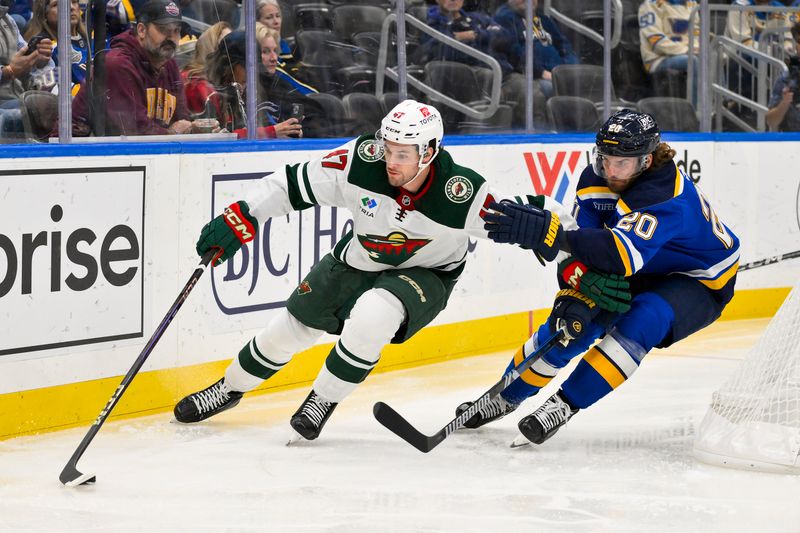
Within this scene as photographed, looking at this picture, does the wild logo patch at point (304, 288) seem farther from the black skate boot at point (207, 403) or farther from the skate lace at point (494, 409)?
the skate lace at point (494, 409)

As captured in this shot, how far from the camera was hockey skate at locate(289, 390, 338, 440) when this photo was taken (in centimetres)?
362

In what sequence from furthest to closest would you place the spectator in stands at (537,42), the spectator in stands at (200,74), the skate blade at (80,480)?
1. the spectator in stands at (537,42)
2. the spectator in stands at (200,74)
3. the skate blade at (80,480)

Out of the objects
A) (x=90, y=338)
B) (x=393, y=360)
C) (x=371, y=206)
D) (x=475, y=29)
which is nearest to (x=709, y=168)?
(x=475, y=29)

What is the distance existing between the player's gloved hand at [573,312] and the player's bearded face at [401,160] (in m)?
0.54

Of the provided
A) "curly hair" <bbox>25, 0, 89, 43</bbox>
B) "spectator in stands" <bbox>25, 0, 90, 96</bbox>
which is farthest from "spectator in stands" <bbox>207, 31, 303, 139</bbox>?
"curly hair" <bbox>25, 0, 89, 43</bbox>

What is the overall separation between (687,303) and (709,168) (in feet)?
9.03

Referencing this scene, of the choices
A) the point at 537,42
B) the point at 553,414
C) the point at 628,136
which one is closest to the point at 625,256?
the point at 628,136

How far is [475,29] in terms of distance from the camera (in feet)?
18.2

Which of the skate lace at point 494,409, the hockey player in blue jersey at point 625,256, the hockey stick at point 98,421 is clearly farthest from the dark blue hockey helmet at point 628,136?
the hockey stick at point 98,421

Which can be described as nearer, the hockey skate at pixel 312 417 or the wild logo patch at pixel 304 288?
the hockey skate at pixel 312 417

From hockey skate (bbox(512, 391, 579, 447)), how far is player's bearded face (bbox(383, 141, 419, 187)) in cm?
75

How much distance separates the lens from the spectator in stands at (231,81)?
14.6 feet

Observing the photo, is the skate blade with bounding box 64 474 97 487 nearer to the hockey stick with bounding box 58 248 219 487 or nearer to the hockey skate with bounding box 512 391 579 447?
the hockey stick with bounding box 58 248 219 487

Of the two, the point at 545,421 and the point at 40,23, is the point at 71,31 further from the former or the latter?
the point at 545,421
